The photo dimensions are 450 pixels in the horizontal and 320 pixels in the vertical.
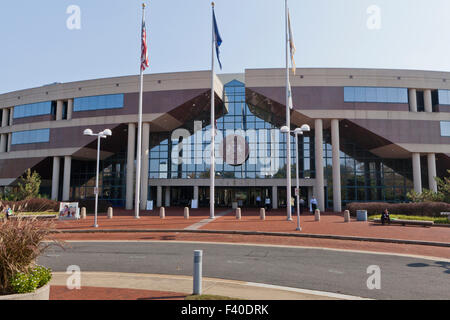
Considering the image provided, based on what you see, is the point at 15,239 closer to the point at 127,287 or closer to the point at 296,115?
the point at 127,287

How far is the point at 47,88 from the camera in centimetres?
3781

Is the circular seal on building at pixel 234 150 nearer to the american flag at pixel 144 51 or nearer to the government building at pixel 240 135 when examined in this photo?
the government building at pixel 240 135

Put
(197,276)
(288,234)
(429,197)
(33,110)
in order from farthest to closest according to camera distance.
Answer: (33,110) → (429,197) → (288,234) → (197,276)

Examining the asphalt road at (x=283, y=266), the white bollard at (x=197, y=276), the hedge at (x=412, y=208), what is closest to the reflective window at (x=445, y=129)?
the hedge at (x=412, y=208)

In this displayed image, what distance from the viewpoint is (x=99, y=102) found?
35.1 m

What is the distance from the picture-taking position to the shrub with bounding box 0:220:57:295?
4816 millimetres

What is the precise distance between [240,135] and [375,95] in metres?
16.3

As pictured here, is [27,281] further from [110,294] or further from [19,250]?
[110,294]

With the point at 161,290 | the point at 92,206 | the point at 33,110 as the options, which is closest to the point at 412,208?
the point at 161,290

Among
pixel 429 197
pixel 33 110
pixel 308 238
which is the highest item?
pixel 33 110

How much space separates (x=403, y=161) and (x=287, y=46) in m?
24.0

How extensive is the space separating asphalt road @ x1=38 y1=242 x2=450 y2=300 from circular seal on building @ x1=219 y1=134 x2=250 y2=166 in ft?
83.0

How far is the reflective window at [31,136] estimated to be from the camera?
36.6 m

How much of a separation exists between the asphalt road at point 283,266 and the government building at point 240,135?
20976 millimetres
